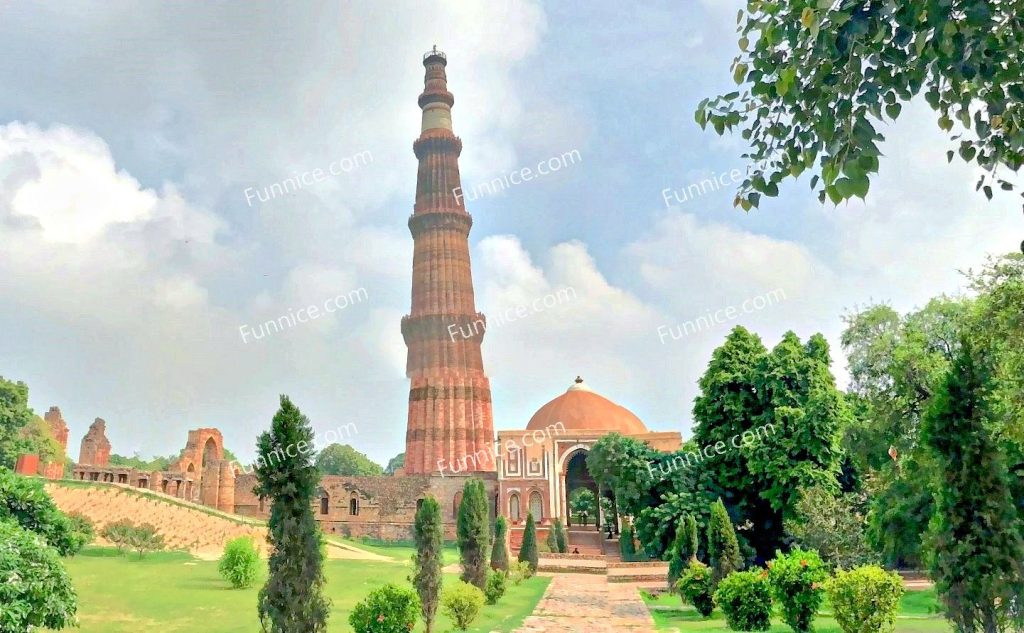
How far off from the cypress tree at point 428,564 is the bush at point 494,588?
2954 mm

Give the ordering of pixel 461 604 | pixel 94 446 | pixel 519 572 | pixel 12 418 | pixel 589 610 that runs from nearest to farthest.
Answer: pixel 461 604 < pixel 589 610 < pixel 519 572 < pixel 12 418 < pixel 94 446

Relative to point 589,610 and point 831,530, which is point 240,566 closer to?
point 589,610

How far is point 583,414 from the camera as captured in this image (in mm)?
38781

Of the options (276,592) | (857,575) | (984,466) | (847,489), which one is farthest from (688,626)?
(847,489)

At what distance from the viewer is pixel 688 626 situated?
1148cm

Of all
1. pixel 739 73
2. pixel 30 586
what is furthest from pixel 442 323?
pixel 739 73

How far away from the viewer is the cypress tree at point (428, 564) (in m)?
11.0

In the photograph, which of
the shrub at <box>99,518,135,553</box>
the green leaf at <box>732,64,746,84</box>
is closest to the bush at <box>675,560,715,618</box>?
the green leaf at <box>732,64,746,84</box>

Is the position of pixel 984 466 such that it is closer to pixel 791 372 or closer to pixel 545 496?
pixel 791 372

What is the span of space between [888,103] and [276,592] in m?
7.04

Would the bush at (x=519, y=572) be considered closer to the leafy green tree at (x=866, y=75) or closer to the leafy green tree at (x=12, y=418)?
the leafy green tree at (x=866, y=75)

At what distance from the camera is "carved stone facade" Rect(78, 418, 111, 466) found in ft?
121

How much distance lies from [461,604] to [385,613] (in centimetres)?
214

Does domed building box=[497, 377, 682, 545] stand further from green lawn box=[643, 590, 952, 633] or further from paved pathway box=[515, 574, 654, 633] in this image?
green lawn box=[643, 590, 952, 633]
